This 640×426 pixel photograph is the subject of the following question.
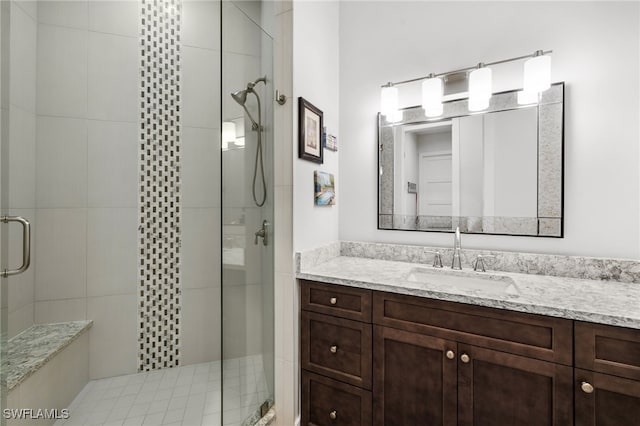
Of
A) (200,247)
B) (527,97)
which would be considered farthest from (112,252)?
(527,97)

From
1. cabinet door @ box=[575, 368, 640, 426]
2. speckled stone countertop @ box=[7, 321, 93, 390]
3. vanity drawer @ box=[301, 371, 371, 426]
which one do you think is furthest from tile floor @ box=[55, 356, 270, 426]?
cabinet door @ box=[575, 368, 640, 426]

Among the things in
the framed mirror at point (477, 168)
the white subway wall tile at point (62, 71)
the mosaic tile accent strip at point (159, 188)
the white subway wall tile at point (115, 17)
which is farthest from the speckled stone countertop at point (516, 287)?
the white subway wall tile at point (115, 17)

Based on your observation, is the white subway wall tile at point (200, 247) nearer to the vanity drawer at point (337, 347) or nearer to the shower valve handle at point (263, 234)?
the shower valve handle at point (263, 234)

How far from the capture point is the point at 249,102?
4.64ft

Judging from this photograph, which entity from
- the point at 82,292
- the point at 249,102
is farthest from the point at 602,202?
the point at 82,292

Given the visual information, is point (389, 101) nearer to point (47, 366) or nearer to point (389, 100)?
point (389, 100)

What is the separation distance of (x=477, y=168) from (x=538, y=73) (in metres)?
0.53

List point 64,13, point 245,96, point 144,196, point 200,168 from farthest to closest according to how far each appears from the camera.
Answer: point 200,168 → point 144,196 → point 64,13 → point 245,96

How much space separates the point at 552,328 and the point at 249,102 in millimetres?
1557

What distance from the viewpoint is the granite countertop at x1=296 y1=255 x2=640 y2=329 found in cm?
99

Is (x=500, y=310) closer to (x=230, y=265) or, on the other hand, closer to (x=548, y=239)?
(x=548, y=239)

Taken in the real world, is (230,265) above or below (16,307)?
above

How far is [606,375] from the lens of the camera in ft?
3.13

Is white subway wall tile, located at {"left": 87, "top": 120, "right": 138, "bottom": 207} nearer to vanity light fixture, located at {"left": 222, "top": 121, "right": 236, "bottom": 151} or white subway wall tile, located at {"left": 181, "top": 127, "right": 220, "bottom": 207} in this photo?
white subway wall tile, located at {"left": 181, "top": 127, "right": 220, "bottom": 207}
